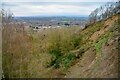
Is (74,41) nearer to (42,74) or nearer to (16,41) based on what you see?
(42,74)

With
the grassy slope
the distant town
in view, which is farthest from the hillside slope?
the distant town

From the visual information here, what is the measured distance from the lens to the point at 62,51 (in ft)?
37.2

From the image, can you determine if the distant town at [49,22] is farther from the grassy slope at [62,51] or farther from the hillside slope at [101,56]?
the hillside slope at [101,56]

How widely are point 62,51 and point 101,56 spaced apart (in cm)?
227

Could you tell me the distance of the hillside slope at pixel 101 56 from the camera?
28.1 feet

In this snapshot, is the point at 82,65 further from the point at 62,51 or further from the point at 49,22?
the point at 49,22

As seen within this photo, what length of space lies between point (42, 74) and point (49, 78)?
1.01 feet

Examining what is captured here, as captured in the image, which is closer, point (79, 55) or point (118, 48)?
point (118, 48)

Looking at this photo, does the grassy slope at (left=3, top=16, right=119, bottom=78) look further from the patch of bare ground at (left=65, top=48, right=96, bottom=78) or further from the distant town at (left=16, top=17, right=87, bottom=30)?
the distant town at (left=16, top=17, right=87, bottom=30)

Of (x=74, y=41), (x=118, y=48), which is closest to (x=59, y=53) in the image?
(x=74, y=41)

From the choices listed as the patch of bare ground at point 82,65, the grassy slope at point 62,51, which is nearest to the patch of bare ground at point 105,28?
the grassy slope at point 62,51

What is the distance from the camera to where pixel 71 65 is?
10477 millimetres

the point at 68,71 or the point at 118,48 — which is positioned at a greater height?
the point at 118,48

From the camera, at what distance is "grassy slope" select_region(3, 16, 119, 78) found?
30.5 feet
